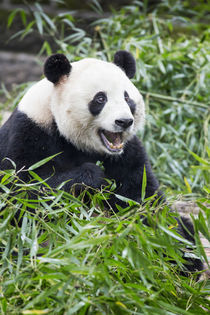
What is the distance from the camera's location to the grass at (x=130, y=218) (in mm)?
1862

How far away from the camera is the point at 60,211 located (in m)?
2.29

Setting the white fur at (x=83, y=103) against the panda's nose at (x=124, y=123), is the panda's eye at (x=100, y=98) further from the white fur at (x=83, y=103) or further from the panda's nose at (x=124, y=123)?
the panda's nose at (x=124, y=123)

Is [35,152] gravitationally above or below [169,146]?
above

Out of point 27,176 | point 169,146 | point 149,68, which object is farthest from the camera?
point 149,68

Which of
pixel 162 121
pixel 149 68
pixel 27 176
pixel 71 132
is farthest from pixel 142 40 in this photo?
pixel 27 176

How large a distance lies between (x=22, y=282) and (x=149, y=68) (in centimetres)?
342

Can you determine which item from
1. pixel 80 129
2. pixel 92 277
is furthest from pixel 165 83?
pixel 92 277

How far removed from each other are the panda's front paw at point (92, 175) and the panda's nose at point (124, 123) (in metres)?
0.32

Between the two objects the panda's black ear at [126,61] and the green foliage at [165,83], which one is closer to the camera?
the panda's black ear at [126,61]

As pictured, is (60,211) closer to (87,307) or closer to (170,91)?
(87,307)

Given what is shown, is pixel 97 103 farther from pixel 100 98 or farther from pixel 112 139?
pixel 112 139

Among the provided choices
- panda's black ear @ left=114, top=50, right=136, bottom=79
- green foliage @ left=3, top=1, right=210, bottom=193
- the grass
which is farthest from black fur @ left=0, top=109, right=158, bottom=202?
green foliage @ left=3, top=1, right=210, bottom=193

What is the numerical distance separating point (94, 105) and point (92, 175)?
440mm

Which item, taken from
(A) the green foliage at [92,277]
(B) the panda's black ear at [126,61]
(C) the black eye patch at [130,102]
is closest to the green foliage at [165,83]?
(B) the panda's black ear at [126,61]
